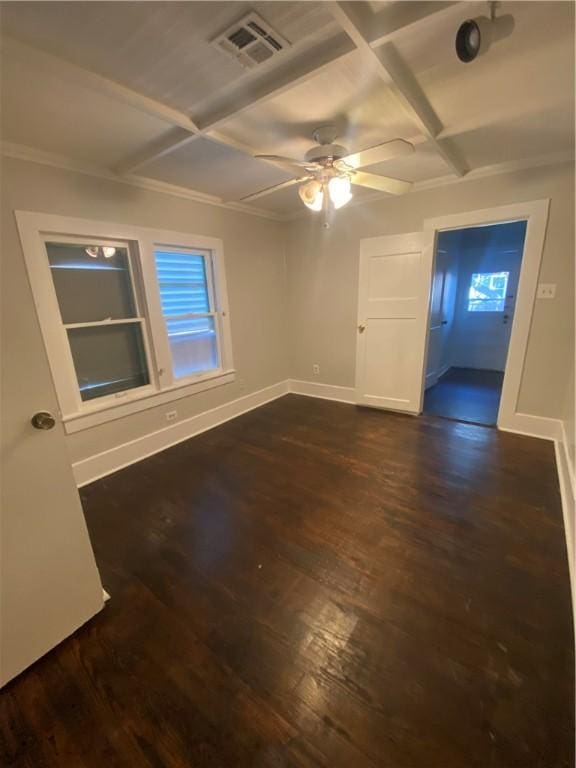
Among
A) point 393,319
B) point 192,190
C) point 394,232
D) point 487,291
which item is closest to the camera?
point 192,190

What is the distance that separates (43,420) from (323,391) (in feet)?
11.5

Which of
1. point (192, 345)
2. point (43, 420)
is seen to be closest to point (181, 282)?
point (192, 345)

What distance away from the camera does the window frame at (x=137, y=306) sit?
2.16m

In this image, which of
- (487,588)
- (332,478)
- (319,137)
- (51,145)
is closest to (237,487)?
(332,478)

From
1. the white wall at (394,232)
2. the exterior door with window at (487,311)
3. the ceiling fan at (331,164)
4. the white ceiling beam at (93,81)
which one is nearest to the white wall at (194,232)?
the white wall at (394,232)

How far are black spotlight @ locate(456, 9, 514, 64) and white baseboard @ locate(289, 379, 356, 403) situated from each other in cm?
328

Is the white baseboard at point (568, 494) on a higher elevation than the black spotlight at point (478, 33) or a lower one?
lower

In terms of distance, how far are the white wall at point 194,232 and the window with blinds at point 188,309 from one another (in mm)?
239

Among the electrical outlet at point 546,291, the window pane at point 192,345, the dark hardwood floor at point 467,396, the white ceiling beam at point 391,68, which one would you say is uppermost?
the white ceiling beam at point 391,68

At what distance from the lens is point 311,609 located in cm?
148

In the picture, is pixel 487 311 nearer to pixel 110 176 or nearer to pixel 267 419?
pixel 267 419

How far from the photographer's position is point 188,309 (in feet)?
10.8

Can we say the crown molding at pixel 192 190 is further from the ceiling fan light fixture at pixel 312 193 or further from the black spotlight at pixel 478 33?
the black spotlight at pixel 478 33

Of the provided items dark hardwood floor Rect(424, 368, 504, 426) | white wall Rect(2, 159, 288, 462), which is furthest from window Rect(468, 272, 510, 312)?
white wall Rect(2, 159, 288, 462)
